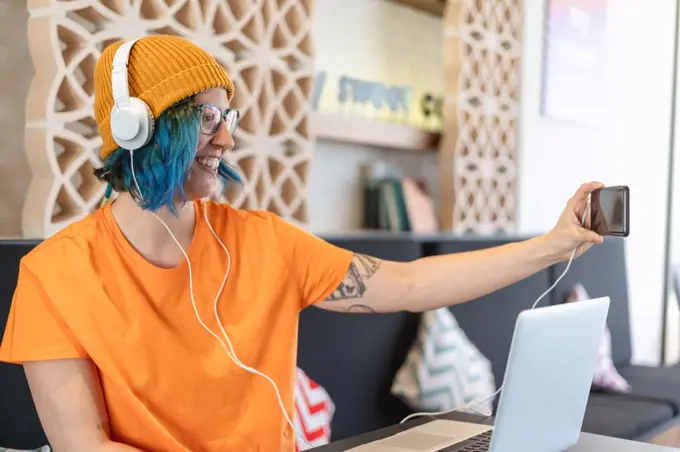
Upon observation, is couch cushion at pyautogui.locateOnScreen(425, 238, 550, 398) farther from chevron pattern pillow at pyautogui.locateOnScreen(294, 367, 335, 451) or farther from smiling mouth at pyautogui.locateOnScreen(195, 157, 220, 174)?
smiling mouth at pyautogui.locateOnScreen(195, 157, 220, 174)

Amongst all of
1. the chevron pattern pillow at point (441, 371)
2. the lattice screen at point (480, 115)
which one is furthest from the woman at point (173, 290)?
the lattice screen at point (480, 115)

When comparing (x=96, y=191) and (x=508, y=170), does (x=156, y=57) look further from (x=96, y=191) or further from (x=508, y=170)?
(x=508, y=170)

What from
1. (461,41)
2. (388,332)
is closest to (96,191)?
(388,332)

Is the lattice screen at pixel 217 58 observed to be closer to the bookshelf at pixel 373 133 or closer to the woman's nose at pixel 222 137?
the bookshelf at pixel 373 133

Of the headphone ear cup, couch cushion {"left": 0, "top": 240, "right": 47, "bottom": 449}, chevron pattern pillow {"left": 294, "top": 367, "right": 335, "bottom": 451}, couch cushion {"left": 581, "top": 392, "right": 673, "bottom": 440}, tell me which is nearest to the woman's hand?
the headphone ear cup

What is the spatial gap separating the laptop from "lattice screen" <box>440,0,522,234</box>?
1.83 metres

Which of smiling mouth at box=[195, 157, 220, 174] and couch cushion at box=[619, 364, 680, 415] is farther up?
smiling mouth at box=[195, 157, 220, 174]

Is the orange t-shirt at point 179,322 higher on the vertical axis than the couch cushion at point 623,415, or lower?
higher

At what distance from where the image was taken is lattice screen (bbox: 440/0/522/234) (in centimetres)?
285

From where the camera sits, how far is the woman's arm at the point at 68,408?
1.05m

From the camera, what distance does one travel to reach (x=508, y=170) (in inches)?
124

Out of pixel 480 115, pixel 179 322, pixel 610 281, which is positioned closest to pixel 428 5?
pixel 480 115

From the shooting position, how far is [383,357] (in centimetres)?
218

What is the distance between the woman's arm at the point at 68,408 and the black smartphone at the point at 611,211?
0.73 meters
